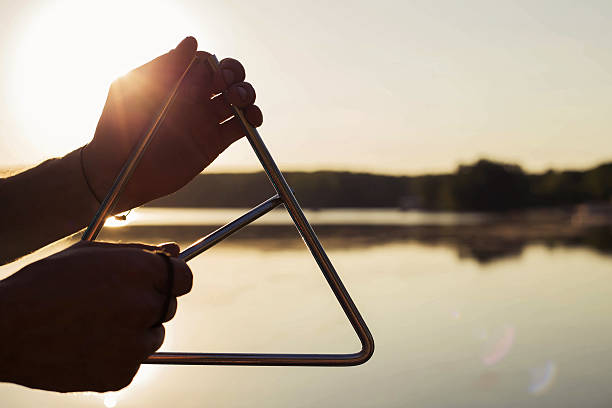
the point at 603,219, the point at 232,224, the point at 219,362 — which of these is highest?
the point at 232,224

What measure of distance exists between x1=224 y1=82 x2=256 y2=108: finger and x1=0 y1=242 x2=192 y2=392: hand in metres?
0.61

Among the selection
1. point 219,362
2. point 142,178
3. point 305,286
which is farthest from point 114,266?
point 305,286

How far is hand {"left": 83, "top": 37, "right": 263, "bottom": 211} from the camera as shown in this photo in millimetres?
1411

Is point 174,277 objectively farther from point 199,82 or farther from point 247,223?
point 199,82

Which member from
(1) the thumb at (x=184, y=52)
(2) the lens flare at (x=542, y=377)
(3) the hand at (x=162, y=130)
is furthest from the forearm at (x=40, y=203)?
(2) the lens flare at (x=542, y=377)

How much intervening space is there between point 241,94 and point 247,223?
0.31 m

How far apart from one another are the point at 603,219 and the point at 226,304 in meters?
31.5

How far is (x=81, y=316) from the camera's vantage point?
2.40ft

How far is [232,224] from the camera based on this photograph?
120 cm

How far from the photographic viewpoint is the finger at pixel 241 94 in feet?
4.33

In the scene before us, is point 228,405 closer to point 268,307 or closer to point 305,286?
point 268,307

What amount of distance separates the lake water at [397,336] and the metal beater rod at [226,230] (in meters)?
1.85

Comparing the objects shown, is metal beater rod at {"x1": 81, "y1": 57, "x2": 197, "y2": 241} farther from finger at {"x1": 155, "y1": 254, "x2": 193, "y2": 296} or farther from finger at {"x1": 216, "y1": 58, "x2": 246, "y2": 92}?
finger at {"x1": 155, "y1": 254, "x2": 193, "y2": 296}

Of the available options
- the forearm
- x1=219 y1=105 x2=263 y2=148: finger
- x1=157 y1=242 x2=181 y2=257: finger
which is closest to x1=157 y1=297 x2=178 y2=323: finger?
x1=157 y1=242 x2=181 y2=257: finger
